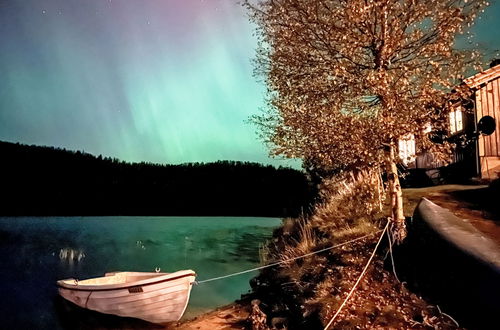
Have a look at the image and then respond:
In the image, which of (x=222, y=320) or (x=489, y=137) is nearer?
(x=222, y=320)

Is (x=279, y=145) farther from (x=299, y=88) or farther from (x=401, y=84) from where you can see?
(x=401, y=84)

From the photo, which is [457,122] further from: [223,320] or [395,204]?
[223,320]

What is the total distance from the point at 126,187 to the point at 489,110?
13086 centimetres

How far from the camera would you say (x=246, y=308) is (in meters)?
15.1

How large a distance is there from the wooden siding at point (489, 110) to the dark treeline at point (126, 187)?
85005 mm

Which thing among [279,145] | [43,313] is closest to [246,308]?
[279,145]

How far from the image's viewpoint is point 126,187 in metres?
139

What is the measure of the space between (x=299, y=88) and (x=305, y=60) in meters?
0.87

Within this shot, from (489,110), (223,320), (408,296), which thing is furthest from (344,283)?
(489,110)

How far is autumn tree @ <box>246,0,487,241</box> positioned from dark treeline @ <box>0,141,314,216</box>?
306 ft

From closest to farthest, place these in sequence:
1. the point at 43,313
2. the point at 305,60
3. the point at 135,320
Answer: the point at 305,60, the point at 135,320, the point at 43,313

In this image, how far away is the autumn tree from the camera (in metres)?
10.9

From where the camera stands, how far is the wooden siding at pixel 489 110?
2052 centimetres

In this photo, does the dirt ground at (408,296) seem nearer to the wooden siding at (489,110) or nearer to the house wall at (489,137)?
the house wall at (489,137)
